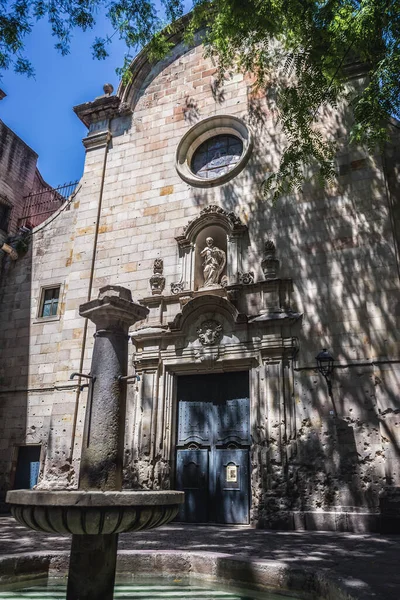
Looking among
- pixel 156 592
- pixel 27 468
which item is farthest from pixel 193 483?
pixel 156 592

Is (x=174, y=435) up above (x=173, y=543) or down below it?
above

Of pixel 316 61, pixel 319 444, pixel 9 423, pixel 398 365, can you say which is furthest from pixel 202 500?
pixel 316 61

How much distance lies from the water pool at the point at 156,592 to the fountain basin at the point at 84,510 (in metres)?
1.11

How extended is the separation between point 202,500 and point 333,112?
374 inches

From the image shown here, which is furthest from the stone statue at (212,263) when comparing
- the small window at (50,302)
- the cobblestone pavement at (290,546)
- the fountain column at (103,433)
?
the fountain column at (103,433)

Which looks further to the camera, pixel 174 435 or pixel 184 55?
pixel 184 55

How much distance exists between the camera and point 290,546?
6352 mm

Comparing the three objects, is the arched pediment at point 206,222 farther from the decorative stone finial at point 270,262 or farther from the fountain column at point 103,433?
the fountain column at point 103,433

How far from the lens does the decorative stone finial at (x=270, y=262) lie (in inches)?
423

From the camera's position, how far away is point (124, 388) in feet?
15.6

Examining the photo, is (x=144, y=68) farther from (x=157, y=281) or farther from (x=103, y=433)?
(x=103, y=433)

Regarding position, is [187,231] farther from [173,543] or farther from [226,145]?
[173,543]

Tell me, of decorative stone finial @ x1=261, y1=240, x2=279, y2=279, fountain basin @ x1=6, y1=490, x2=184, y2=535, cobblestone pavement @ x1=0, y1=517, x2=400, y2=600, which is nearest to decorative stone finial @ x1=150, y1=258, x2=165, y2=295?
decorative stone finial @ x1=261, y1=240, x2=279, y2=279

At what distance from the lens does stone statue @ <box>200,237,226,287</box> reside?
1134 centimetres
